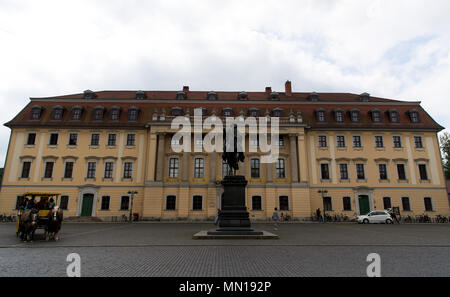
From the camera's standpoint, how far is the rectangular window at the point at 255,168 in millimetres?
32188

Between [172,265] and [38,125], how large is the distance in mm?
33289

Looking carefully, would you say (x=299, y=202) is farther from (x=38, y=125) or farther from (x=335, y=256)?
(x=38, y=125)

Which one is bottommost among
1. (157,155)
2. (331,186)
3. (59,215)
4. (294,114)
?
(59,215)

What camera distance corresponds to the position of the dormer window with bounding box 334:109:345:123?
33659 mm

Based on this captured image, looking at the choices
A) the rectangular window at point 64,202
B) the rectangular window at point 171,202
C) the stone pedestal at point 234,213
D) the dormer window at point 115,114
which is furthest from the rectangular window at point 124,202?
the stone pedestal at point 234,213

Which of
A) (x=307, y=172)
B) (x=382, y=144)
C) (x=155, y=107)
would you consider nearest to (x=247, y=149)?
(x=307, y=172)

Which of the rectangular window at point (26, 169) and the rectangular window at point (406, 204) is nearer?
the rectangular window at point (26, 169)

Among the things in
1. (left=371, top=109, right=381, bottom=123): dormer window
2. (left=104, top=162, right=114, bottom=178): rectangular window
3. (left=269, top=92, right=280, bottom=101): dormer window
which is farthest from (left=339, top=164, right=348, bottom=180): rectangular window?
(left=104, top=162, right=114, bottom=178): rectangular window

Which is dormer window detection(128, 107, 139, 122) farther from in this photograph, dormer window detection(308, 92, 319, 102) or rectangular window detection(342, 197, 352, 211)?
rectangular window detection(342, 197, 352, 211)

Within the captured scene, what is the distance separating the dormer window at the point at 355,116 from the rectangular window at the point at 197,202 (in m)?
22.0

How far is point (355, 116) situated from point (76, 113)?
36.1m

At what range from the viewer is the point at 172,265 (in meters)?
7.05

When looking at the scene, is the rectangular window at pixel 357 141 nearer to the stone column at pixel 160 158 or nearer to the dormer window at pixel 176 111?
the dormer window at pixel 176 111

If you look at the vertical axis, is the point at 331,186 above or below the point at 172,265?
above
